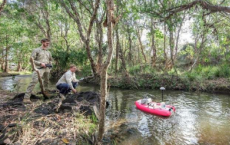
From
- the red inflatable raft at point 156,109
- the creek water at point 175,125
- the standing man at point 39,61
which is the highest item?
the standing man at point 39,61

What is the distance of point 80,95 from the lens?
6066 mm

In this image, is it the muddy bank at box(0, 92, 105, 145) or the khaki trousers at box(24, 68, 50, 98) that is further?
the khaki trousers at box(24, 68, 50, 98)

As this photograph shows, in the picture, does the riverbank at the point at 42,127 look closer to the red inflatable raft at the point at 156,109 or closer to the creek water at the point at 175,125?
the creek water at the point at 175,125

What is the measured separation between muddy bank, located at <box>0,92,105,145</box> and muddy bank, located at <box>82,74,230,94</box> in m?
7.26

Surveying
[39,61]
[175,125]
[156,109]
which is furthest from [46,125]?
[156,109]

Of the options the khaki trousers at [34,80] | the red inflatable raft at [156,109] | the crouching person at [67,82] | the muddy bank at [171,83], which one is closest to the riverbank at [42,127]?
the khaki trousers at [34,80]

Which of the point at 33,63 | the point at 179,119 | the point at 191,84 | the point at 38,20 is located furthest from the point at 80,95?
the point at 38,20

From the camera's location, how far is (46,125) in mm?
3523

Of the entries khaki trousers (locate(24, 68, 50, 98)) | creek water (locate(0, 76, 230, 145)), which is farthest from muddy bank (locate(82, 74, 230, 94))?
khaki trousers (locate(24, 68, 50, 98))

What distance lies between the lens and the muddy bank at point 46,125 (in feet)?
9.84

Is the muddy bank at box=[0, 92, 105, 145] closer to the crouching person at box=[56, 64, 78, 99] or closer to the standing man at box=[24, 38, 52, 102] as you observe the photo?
the standing man at box=[24, 38, 52, 102]

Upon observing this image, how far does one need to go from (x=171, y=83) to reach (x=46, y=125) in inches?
373

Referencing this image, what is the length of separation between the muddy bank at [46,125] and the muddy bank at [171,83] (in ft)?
23.8

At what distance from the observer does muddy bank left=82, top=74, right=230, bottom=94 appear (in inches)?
404
